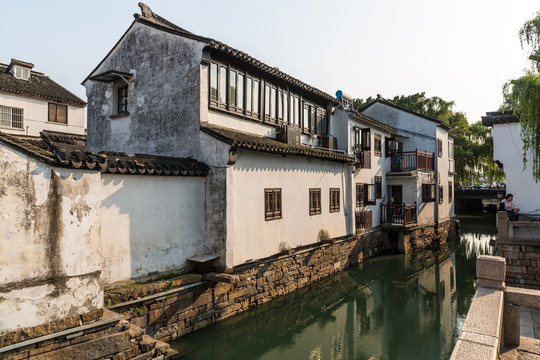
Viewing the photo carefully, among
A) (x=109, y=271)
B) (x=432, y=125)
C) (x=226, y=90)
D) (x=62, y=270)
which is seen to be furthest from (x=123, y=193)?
(x=432, y=125)

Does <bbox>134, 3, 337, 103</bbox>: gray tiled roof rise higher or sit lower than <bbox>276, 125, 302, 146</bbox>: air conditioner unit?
higher

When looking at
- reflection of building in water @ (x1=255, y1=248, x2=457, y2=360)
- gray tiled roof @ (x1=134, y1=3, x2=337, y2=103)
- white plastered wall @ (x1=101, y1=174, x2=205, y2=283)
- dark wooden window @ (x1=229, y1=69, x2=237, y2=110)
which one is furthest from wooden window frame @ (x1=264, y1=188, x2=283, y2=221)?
gray tiled roof @ (x1=134, y1=3, x2=337, y2=103)

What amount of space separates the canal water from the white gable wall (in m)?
4.34

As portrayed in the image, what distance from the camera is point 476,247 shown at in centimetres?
2473

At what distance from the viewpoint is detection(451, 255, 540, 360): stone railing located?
4629 mm

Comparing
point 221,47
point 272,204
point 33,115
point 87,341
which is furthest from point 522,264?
point 33,115

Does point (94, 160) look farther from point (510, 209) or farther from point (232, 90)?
point (510, 209)

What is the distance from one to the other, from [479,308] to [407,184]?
18512 millimetres

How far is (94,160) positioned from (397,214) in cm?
1840

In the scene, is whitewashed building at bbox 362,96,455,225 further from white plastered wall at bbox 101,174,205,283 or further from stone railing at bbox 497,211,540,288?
white plastered wall at bbox 101,174,205,283

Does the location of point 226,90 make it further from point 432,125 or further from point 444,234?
point 444,234

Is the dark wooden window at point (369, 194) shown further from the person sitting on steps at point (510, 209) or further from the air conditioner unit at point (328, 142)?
the person sitting on steps at point (510, 209)

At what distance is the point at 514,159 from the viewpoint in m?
16.2

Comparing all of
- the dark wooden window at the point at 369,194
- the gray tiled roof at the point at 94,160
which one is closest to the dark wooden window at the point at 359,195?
the dark wooden window at the point at 369,194
